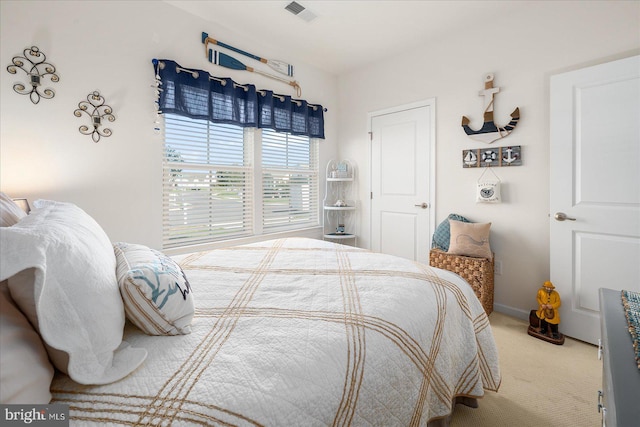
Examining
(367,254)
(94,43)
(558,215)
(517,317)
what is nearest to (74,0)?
(94,43)

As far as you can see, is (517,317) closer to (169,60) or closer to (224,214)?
(224,214)

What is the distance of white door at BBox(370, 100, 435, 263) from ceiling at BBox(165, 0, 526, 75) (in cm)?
73

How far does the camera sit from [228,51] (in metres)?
2.92

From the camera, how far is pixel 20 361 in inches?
21.3

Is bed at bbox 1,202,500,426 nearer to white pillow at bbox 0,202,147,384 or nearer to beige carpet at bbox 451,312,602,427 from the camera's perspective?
white pillow at bbox 0,202,147,384

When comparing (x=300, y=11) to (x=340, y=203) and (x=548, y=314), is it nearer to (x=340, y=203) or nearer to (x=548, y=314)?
(x=340, y=203)

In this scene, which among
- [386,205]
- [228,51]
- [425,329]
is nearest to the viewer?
[425,329]

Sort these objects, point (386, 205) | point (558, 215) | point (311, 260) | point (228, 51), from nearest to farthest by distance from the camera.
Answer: point (311, 260), point (558, 215), point (228, 51), point (386, 205)

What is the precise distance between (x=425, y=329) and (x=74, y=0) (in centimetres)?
308

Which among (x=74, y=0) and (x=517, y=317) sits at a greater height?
(x=74, y=0)

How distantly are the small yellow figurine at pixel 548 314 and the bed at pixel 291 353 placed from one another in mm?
1191

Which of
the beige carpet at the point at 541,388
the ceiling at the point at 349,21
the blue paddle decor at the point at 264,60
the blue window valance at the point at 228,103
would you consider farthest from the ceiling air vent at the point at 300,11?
the beige carpet at the point at 541,388

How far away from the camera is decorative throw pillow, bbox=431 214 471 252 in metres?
2.85

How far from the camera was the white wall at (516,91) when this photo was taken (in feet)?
7.29
